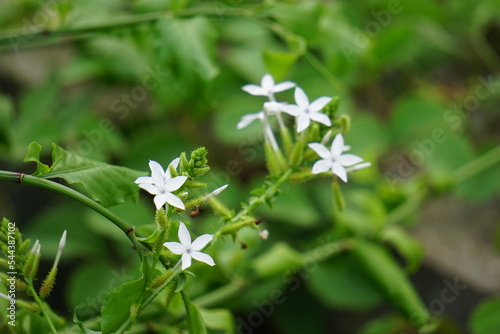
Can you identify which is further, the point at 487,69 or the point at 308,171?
the point at 487,69

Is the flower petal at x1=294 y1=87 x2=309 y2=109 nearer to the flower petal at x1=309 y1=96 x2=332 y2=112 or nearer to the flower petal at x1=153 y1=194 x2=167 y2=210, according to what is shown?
the flower petal at x1=309 y1=96 x2=332 y2=112

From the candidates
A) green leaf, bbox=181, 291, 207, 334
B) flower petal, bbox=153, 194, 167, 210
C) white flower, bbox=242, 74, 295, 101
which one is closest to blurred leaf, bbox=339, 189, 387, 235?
white flower, bbox=242, 74, 295, 101

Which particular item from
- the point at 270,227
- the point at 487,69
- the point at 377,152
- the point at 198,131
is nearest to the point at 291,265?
the point at 270,227

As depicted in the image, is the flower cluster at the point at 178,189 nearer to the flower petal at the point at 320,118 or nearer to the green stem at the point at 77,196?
the green stem at the point at 77,196

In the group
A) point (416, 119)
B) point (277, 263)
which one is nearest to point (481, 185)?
point (416, 119)

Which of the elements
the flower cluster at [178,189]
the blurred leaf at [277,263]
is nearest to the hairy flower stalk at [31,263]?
the flower cluster at [178,189]

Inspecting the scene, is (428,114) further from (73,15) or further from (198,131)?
(73,15)

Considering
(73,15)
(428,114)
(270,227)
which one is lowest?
(270,227)
